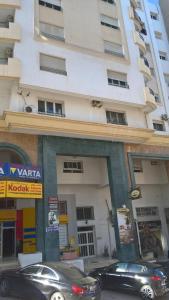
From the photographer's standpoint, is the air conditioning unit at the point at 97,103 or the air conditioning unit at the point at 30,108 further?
the air conditioning unit at the point at 97,103

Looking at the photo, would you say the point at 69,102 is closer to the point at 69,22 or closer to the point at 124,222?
the point at 69,22

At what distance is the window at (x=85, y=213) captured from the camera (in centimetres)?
2106

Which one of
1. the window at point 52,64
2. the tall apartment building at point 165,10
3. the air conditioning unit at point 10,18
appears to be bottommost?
the window at point 52,64

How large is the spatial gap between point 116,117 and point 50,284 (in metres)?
13.0

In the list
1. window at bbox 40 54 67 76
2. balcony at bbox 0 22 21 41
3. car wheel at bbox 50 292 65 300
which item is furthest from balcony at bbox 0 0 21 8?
car wheel at bbox 50 292 65 300

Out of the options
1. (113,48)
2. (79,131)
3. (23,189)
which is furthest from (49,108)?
(113,48)

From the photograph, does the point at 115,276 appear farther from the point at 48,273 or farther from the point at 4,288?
the point at 4,288

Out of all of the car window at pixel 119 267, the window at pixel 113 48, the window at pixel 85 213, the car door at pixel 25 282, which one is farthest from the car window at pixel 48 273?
the window at pixel 113 48

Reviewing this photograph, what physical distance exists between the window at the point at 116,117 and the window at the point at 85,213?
6.63 metres

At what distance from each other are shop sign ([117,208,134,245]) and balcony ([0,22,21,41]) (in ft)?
37.4

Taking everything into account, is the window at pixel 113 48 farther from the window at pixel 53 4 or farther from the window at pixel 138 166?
the window at pixel 138 166

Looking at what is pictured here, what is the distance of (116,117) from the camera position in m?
19.8

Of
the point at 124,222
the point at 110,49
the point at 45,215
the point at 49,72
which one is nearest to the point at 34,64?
the point at 49,72

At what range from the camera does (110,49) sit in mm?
20391
